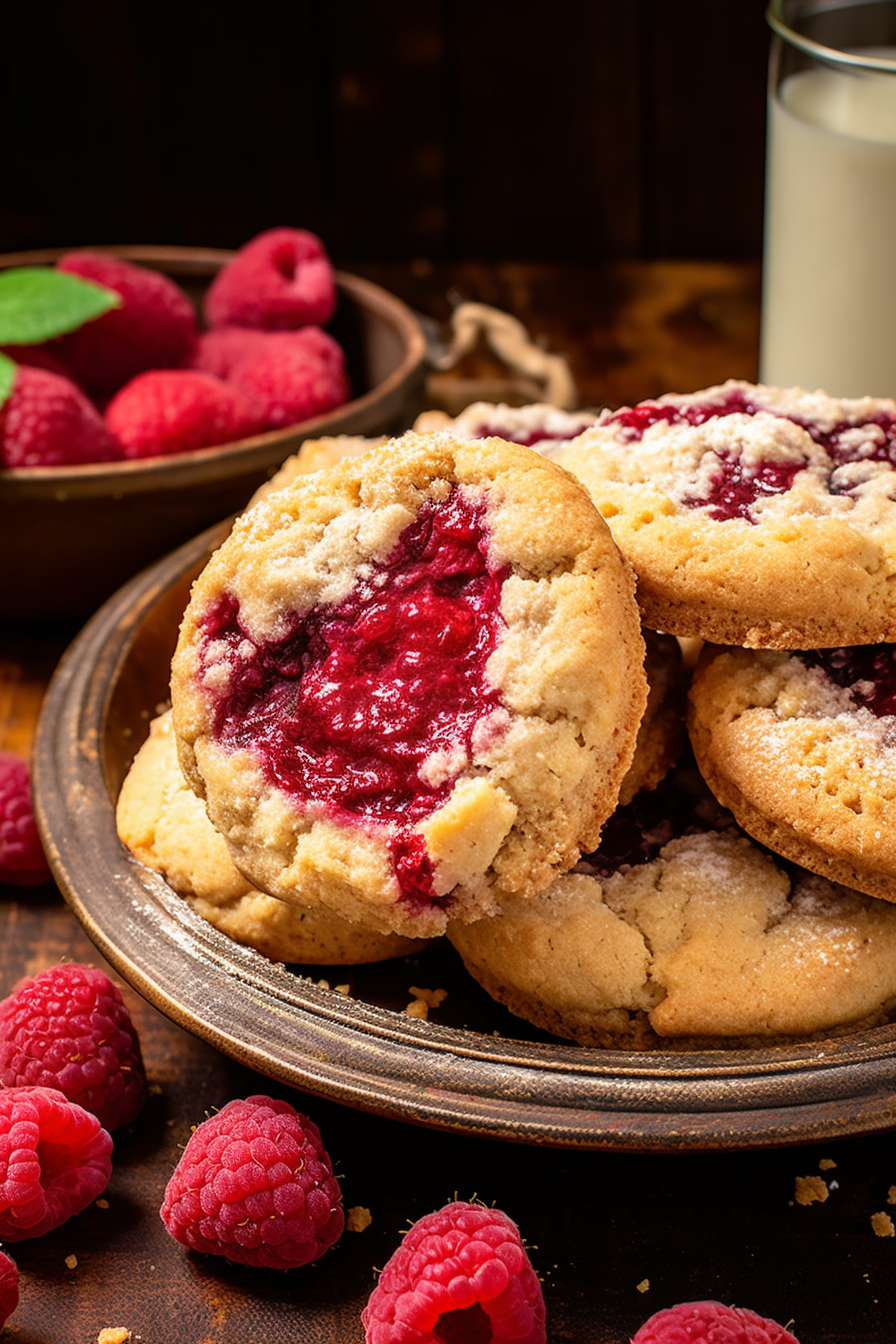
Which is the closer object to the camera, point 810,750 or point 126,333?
point 810,750

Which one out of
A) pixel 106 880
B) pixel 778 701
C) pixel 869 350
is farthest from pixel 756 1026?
pixel 869 350

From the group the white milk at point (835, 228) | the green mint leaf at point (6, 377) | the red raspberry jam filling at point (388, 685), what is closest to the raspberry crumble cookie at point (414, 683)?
the red raspberry jam filling at point (388, 685)

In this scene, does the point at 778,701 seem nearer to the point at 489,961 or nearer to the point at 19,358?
the point at 489,961

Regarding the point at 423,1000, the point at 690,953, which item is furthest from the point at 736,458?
the point at 423,1000

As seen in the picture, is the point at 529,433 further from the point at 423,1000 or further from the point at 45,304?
the point at 45,304

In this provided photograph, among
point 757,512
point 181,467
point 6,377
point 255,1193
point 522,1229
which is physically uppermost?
point 757,512

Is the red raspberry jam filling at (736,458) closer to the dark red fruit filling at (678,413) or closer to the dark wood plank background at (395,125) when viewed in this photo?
the dark red fruit filling at (678,413)
